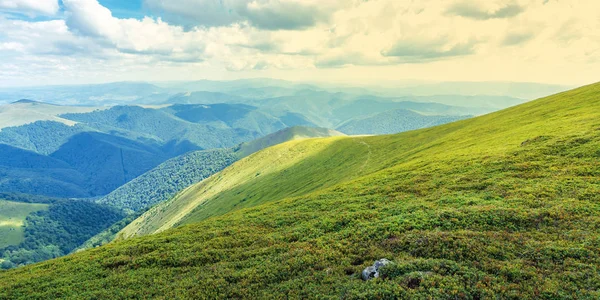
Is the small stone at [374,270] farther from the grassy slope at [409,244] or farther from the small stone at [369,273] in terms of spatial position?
the grassy slope at [409,244]

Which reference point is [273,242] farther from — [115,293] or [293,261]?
[115,293]

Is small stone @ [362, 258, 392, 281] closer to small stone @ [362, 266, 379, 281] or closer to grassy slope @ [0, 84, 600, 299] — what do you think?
small stone @ [362, 266, 379, 281]

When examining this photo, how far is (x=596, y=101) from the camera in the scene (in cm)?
6344

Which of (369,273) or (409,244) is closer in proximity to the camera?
(369,273)

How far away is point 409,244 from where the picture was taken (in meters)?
24.2

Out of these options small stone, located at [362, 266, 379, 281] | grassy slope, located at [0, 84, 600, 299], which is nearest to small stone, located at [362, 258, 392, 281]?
small stone, located at [362, 266, 379, 281]

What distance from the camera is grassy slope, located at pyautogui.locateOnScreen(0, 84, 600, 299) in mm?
19078

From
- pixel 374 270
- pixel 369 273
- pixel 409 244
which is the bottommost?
pixel 369 273

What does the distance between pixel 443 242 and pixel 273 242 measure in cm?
1609

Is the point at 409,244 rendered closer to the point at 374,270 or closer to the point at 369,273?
the point at 374,270

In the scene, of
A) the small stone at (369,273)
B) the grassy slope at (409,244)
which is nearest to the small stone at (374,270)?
the small stone at (369,273)

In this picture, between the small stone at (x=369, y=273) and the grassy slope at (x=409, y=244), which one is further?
the small stone at (x=369, y=273)

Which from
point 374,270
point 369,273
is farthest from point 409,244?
point 369,273

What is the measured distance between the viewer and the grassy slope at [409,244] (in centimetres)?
1908
